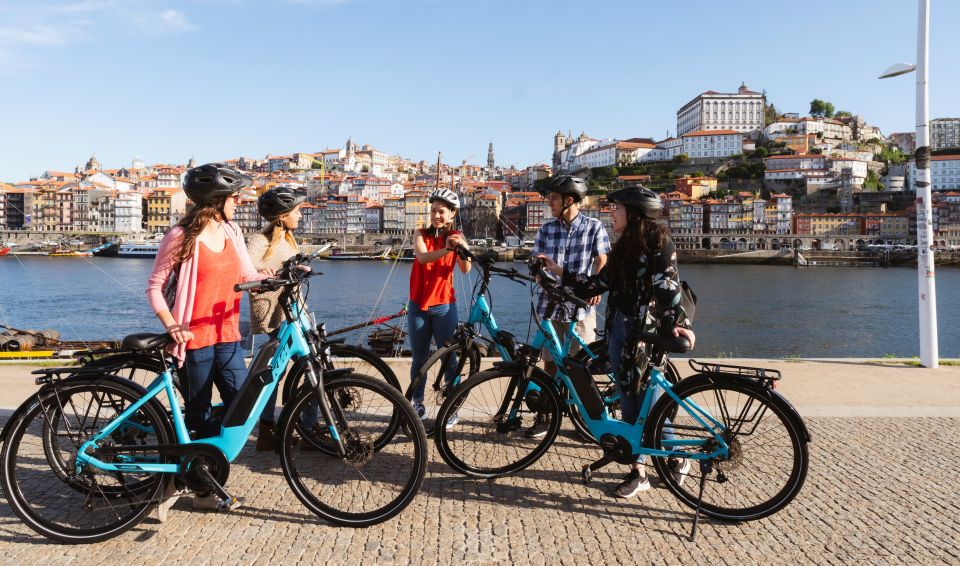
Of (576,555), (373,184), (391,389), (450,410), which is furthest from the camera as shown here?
(373,184)

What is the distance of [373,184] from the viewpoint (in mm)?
134875

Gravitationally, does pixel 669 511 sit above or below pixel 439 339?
below

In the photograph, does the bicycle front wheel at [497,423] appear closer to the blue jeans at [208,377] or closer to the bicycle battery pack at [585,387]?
the bicycle battery pack at [585,387]

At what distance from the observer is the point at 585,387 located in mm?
3412

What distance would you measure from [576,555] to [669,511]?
69 centimetres

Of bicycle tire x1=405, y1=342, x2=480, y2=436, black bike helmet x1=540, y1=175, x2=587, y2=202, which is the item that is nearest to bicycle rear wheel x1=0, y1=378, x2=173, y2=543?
bicycle tire x1=405, y1=342, x2=480, y2=436

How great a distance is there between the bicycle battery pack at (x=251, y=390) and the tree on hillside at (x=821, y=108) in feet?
472

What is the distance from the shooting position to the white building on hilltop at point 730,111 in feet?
407

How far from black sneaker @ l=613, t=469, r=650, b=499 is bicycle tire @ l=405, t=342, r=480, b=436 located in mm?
1025

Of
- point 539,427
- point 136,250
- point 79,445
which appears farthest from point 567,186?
point 136,250

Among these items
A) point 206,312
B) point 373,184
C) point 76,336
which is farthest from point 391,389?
point 373,184

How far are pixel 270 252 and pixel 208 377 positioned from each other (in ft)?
3.54

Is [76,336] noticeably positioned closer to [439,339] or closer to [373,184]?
[439,339]

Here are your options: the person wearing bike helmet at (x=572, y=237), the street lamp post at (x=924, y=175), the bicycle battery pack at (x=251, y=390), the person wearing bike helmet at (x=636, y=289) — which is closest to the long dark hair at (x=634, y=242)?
the person wearing bike helmet at (x=636, y=289)
